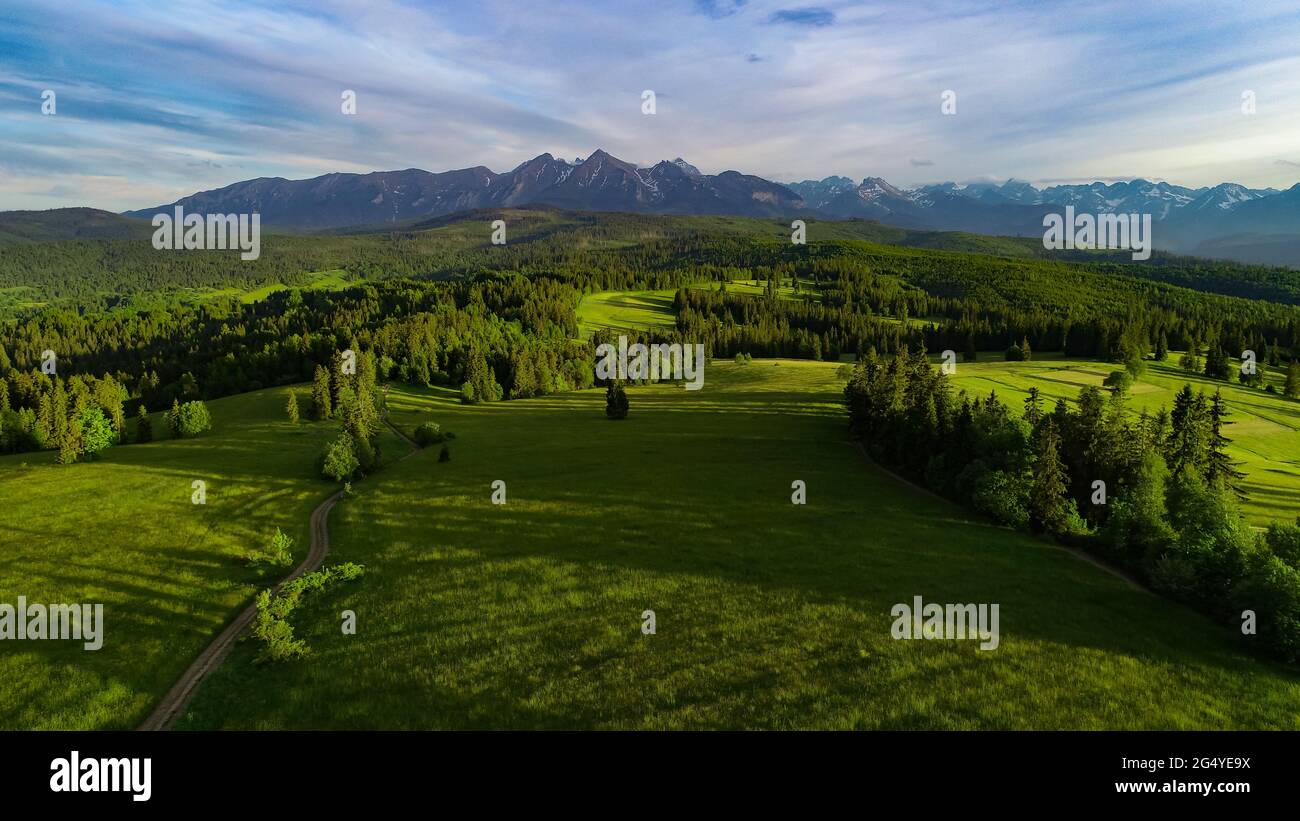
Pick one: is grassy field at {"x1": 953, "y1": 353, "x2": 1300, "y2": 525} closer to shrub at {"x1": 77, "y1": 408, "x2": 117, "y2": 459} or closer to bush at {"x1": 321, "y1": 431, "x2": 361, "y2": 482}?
bush at {"x1": 321, "y1": 431, "x2": 361, "y2": 482}

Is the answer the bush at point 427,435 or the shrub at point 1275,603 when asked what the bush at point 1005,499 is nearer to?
the shrub at point 1275,603

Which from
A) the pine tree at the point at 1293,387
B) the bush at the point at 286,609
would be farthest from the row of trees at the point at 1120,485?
the pine tree at the point at 1293,387

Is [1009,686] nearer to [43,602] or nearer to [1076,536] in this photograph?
[1076,536]

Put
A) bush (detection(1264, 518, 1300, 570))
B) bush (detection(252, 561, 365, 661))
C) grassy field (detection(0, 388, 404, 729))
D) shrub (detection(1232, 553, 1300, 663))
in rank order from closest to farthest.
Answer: grassy field (detection(0, 388, 404, 729)), bush (detection(252, 561, 365, 661)), shrub (detection(1232, 553, 1300, 663)), bush (detection(1264, 518, 1300, 570))

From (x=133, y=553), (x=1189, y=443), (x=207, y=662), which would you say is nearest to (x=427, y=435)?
(x=133, y=553)

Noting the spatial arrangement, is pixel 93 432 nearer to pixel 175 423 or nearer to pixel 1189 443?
pixel 175 423

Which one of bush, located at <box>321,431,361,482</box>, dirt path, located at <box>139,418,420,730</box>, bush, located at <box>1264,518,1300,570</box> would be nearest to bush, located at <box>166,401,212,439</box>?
bush, located at <box>321,431,361,482</box>
